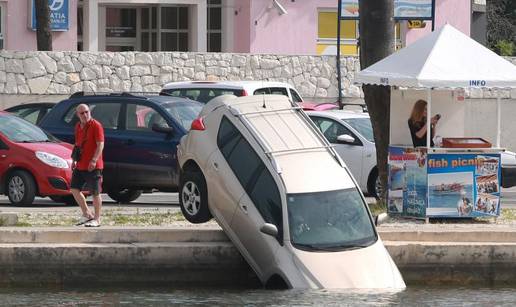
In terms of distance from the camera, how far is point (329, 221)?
50.5 ft

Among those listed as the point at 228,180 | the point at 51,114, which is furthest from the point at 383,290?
the point at 51,114

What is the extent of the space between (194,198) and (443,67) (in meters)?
3.62

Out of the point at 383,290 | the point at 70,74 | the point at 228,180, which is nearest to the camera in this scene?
the point at 383,290

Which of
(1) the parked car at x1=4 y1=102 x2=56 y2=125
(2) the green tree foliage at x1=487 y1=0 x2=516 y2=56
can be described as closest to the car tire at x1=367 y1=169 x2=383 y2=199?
(1) the parked car at x1=4 y1=102 x2=56 y2=125

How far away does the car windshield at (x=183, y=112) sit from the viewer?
2153 cm

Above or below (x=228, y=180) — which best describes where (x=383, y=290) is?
below

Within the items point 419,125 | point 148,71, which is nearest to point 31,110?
point 148,71

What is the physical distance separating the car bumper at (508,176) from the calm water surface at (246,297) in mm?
7073

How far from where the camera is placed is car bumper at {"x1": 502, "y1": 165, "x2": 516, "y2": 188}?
22.9 m

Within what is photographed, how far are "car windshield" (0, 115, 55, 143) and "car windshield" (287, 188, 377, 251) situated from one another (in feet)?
23.1

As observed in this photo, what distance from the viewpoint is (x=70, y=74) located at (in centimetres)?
3222

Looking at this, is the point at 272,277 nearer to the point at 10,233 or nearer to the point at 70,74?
the point at 10,233

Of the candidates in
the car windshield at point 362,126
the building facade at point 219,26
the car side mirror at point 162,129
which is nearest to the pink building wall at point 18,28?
the building facade at point 219,26

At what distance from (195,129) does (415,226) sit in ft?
9.89
